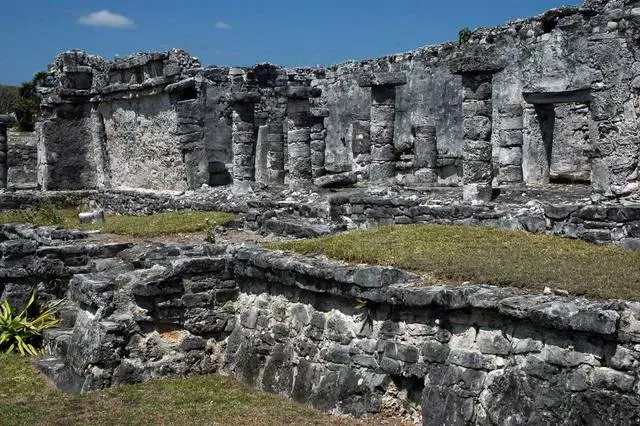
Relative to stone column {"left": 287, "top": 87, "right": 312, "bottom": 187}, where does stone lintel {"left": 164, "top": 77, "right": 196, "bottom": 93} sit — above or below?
above

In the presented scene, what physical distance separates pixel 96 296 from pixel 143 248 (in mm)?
1968

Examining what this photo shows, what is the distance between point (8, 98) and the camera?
4356 centimetres

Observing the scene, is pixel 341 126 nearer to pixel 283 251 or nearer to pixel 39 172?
pixel 39 172

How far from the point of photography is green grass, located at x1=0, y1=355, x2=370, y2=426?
6.37 meters

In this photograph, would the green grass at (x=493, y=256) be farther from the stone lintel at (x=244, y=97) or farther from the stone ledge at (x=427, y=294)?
the stone lintel at (x=244, y=97)

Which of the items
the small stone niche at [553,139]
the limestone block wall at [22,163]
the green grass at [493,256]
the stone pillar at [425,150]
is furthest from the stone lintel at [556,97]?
the limestone block wall at [22,163]

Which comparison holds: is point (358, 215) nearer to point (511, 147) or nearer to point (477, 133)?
point (477, 133)

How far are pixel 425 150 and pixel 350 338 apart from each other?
13055mm

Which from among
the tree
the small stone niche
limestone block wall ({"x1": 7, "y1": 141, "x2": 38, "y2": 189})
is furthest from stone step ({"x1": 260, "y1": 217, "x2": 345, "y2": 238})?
the tree

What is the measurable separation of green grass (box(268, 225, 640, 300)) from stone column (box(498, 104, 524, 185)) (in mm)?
8574

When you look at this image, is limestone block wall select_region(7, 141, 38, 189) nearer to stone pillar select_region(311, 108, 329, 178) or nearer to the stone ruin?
the stone ruin

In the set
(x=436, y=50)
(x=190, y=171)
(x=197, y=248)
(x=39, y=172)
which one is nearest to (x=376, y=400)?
(x=197, y=248)

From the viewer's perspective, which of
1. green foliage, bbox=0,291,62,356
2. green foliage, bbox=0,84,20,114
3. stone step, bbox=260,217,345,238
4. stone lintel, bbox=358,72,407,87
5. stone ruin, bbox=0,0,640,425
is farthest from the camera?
green foliage, bbox=0,84,20,114

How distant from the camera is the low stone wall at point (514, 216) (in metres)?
8.09
